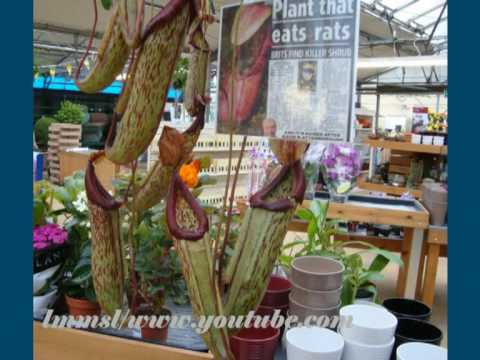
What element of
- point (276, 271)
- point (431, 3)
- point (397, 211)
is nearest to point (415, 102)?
point (431, 3)

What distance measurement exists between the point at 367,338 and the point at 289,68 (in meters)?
0.46

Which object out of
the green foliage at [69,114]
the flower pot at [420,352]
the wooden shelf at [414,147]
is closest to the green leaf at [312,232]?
the flower pot at [420,352]

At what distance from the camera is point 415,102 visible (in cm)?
1362

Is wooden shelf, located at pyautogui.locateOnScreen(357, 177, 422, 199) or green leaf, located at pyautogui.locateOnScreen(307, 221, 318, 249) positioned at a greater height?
green leaf, located at pyautogui.locateOnScreen(307, 221, 318, 249)

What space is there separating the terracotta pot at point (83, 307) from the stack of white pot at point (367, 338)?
541mm

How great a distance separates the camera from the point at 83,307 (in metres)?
0.97

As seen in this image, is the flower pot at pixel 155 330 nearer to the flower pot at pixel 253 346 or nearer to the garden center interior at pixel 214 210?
the garden center interior at pixel 214 210

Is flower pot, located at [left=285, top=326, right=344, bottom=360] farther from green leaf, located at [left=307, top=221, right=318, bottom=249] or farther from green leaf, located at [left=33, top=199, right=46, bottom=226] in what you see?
green leaf, located at [left=33, top=199, right=46, bottom=226]

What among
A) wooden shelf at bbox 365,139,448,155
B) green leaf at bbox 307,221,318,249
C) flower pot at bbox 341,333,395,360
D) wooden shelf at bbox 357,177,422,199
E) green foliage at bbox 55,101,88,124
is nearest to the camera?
flower pot at bbox 341,333,395,360

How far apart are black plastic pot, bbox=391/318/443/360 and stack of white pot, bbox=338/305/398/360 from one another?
4 cm

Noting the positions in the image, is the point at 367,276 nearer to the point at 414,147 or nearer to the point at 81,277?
the point at 81,277

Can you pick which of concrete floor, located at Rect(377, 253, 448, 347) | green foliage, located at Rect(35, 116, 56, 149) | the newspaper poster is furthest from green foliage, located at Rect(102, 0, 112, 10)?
green foliage, located at Rect(35, 116, 56, 149)

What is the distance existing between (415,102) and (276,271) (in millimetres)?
13878

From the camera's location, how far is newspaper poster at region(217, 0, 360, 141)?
61 cm
